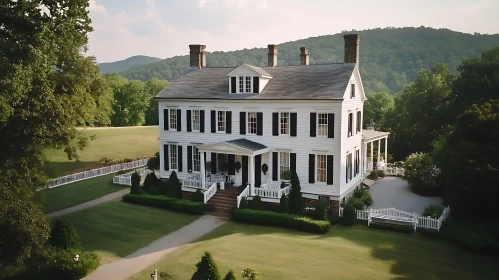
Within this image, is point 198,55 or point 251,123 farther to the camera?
point 198,55

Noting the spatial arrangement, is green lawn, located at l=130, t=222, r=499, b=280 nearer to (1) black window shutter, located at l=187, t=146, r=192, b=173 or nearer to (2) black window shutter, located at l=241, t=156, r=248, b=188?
(2) black window shutter, located at l=241, t=156, r=248, b=188

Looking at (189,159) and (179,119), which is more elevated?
(179,119)

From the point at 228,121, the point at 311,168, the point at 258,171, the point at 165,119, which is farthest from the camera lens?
the point at 165,119

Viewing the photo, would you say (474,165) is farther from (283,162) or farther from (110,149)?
(110,149)

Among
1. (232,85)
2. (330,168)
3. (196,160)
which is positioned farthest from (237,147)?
(330,168)

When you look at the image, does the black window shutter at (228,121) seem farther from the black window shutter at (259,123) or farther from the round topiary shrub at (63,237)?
the round topiary shrub at (63,237)

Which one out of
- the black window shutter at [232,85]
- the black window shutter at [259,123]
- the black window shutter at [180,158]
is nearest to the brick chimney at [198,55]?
the black window shutter at [232,85]

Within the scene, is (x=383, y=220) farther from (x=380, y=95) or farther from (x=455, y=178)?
(x=380, y=95)
